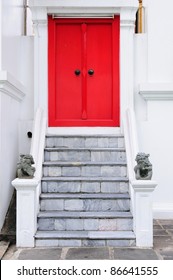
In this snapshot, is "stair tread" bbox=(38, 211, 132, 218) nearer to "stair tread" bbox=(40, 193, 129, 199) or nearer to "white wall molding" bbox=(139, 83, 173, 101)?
"stair tread" bbox=(40, 193, 129, 199)

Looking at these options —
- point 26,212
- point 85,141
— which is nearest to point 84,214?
point 26,212

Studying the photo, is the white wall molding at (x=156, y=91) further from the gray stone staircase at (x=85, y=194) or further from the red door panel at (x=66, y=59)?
the red door panel at (x=66, y=59)

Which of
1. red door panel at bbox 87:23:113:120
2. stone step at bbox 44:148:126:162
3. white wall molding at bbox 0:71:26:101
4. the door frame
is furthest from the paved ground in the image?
red door panel at bbox 87:23:113:120

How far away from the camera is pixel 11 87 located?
490 centimetres

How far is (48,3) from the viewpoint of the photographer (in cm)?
561

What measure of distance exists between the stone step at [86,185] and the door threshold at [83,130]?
3.79ft

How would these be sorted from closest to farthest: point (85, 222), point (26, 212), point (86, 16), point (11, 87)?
point (26, 212), point (85, 222), point (11, 87), point (86, 16)

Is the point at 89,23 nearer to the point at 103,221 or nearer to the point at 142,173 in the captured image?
the point at 142,173

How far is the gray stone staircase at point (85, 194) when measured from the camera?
13.6 feet

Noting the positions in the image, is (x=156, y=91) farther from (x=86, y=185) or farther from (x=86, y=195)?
(x=86, y=195)

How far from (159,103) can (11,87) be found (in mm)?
2397

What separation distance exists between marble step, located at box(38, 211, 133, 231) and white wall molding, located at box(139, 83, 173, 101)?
7.04 feet

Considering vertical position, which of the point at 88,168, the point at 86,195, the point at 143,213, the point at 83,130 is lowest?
the point at 143,213

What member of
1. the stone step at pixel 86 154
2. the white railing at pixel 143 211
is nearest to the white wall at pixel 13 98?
the stone step at pixel 86 154
